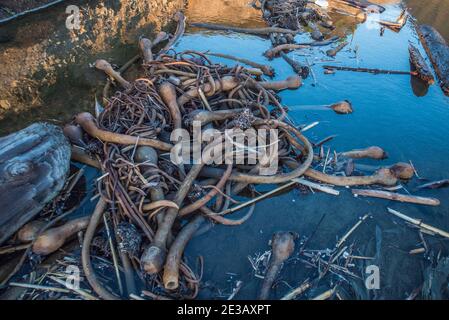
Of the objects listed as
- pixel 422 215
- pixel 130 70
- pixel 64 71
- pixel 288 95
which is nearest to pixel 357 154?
pixel 422 215

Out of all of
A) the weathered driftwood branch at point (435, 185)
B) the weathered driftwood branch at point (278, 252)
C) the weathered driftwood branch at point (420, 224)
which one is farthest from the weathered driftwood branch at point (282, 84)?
the weathered driftwood branch at point (278, 252)

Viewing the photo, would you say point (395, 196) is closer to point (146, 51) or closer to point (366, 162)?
point (366, 162)

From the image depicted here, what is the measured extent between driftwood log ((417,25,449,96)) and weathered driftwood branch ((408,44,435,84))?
0.34 m

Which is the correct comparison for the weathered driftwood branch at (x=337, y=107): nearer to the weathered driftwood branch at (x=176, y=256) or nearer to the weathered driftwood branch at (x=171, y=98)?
the weathered driftwood branch at (x=171, y=98)

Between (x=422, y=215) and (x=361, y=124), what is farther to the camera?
(x=361, y=124)

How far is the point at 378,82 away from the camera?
6965 millimetres

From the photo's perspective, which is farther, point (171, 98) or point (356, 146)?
point (356, 146)

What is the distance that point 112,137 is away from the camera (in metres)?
3.94

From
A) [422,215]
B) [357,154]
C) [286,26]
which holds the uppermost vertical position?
[286,26]

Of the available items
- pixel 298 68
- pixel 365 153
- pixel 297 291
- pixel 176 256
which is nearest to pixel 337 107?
pixel 365 153

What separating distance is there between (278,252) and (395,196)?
6.18ft

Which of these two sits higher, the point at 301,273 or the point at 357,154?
the point at 357,154
